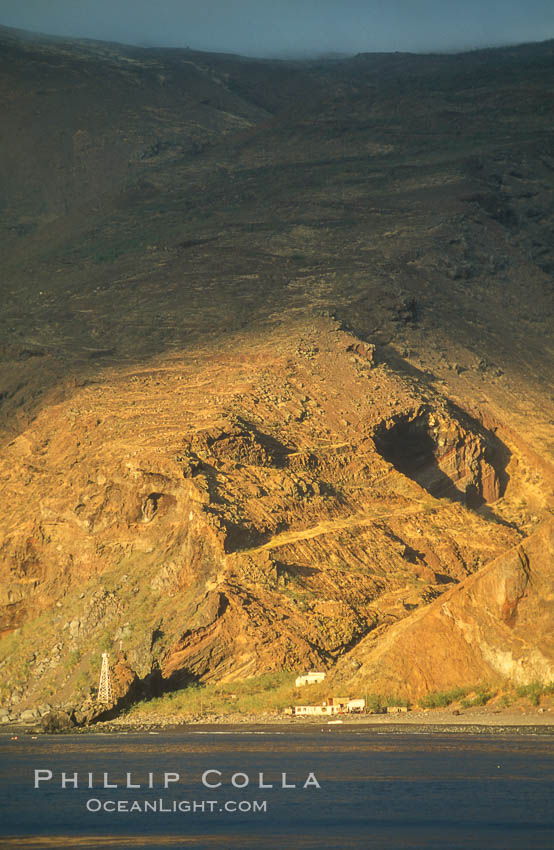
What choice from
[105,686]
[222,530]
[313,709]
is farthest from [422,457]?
[105,686]

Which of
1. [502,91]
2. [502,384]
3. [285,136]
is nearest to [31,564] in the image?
[502,384]

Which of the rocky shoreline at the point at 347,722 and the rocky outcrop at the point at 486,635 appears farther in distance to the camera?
the rocky outcrop at the point at 486,635

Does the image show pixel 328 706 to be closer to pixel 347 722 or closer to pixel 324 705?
pixel 324 705

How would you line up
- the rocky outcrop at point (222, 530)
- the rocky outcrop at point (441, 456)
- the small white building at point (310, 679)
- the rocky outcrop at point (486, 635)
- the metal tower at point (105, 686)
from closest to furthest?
the rocky outcrop at point (486, 635) < the metal tower at point (105, 686) < the small white building at point (310, 679) < the rocky outcrop at point (222, 530) < the rocky outcrop at point (441, 456)

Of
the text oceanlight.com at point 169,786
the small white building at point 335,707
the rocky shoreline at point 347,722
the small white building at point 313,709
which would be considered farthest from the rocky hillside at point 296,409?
the text oceanlight.com at point 169,786

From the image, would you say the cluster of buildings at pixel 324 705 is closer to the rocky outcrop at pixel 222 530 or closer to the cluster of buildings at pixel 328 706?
the cluster of buildings at pixel 328 706

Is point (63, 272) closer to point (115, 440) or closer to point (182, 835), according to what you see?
point (115, 440)
